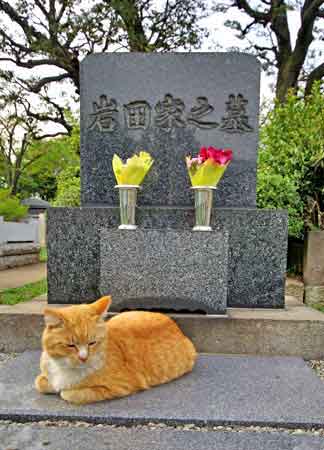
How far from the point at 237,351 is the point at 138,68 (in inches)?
115

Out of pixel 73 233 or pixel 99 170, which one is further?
pixel 99 170

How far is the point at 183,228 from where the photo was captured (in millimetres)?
3408

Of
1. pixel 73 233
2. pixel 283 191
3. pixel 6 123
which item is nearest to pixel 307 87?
pixel 283 191

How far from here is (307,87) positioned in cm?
1211

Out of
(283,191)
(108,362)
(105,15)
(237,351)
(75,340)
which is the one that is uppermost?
(105,15)

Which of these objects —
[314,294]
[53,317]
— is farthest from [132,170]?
[314,294]

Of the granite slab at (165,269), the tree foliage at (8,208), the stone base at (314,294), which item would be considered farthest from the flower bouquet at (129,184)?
the tree foliage at (8,208)

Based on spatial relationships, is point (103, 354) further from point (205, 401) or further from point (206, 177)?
point (206, 177)

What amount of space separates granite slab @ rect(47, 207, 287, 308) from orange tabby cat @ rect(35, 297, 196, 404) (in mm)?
1040

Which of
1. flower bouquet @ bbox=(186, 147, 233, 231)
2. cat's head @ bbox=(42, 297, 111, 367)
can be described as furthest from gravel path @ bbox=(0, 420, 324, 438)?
flower bouquet @ bbox=(186, 147, 233, 231)

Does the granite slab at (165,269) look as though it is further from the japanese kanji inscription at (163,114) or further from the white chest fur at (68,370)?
the japanese kanji inscription at (163,114)

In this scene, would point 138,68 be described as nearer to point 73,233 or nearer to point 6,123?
point 73,233

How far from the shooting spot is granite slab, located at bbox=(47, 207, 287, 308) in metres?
3.38

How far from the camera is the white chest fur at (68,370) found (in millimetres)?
→ 2006
